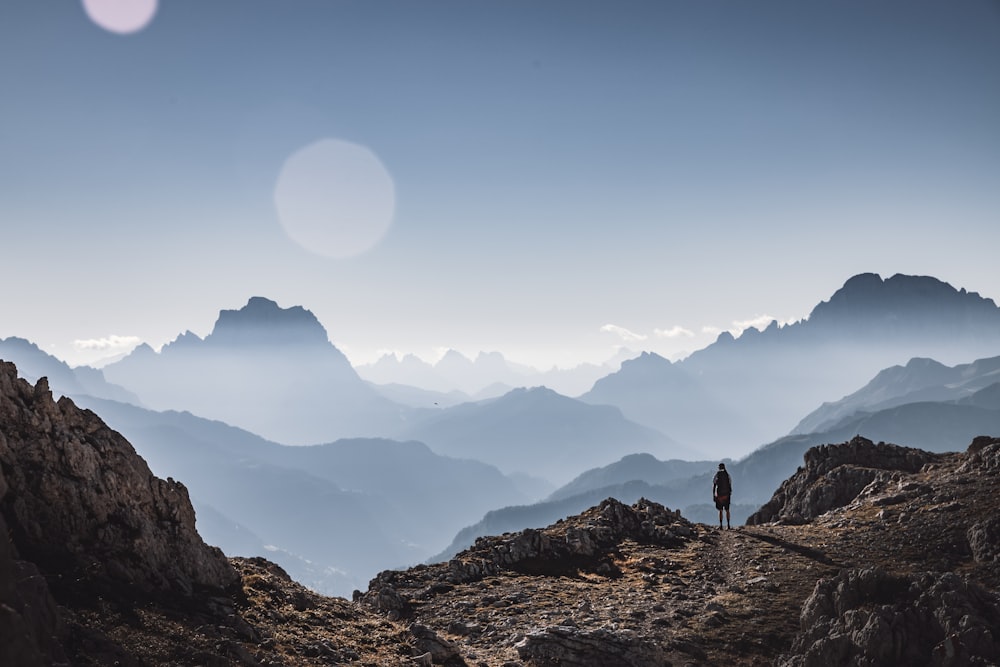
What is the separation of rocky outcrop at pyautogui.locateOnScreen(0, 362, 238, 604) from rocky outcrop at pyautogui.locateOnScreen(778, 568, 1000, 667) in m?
26.8

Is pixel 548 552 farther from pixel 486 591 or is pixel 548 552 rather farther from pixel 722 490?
pixel 722 490

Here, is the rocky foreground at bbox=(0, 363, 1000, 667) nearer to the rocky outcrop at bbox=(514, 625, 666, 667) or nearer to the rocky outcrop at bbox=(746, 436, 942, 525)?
the rocky outcrop at bbox=(514, 625, 666, 667)

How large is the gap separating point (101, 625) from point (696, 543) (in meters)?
38.5

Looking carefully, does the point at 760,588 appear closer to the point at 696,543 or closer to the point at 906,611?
the point at 906,611

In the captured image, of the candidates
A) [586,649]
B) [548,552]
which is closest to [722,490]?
[548,552]

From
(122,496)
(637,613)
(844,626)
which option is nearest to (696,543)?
(637,613)

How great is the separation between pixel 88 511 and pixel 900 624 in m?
33.9

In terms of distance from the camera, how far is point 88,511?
901 inches

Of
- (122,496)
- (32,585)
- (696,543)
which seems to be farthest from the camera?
(696,543)

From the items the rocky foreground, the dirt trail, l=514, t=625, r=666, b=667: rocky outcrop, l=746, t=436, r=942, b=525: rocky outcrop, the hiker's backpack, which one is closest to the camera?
the rocky foreground

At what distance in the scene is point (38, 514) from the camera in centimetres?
2125

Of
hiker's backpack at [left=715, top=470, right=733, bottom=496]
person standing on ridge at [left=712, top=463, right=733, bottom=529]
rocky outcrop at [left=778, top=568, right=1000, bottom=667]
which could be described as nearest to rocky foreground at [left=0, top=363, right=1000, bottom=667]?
rocky outcrop at [left=778, top=568, right=1000, bottom=667]

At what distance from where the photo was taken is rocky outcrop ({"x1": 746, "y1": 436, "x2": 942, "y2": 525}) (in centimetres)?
5812

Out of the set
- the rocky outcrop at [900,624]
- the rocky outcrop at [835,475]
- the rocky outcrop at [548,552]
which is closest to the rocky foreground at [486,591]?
the rocky outcrop at [900,624]
